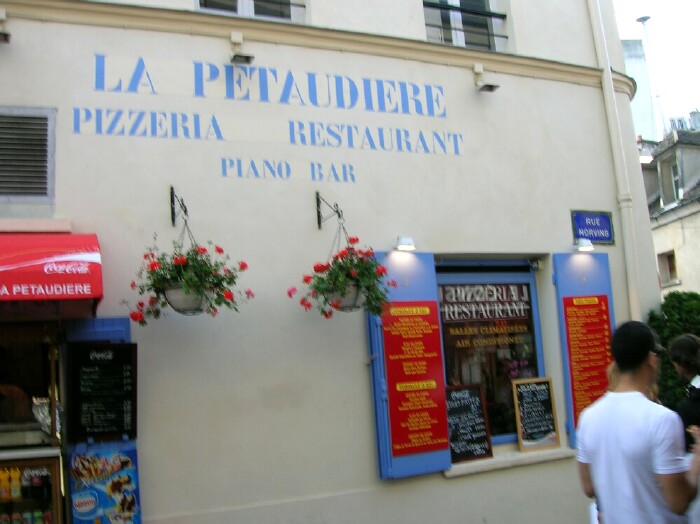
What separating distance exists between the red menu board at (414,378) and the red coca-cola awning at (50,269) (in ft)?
8.91

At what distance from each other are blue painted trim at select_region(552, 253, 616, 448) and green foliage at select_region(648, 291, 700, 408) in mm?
572

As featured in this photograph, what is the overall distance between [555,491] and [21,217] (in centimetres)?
578

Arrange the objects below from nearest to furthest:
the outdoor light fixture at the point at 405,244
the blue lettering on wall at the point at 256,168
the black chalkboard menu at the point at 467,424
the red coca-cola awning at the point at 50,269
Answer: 1. the red coca-cola awning at the point at 50,269
2. the blue lettering on wall at the point at 256,168
3. the outdoor light fixture at the point at 405,244
4. the black chalkboard menu at the point at 467,424

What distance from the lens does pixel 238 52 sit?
20.9 ft

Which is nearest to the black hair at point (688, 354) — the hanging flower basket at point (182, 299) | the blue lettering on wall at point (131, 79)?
the hanging flower basket at point (182, 299)

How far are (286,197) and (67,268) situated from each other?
7.19 feet

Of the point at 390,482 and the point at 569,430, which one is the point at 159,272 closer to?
the point at 390,482

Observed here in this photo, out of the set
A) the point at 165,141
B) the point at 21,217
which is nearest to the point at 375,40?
the point at 165,141

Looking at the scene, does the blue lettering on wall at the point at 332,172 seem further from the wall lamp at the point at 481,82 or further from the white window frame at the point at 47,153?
the white window frame at the point at 47,153

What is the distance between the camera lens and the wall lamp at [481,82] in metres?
7.45

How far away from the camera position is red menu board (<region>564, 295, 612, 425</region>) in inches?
293

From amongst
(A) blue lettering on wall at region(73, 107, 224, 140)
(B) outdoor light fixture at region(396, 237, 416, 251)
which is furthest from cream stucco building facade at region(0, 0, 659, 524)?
(B) outdoor light fixture at region(396, 237, 416, 251)

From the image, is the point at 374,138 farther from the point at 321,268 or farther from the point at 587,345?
the point at 587,345

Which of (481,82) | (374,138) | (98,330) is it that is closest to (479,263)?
(374,138)
